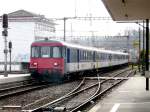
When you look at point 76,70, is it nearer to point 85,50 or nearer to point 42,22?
point 85,50

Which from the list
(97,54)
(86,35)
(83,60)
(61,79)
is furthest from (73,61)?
(86,35)

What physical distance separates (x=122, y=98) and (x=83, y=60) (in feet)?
62.1

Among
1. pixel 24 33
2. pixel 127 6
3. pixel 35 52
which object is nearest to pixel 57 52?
pixel 35 52

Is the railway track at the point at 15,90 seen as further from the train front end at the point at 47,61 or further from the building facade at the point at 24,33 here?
the building facade at the point at 24,33

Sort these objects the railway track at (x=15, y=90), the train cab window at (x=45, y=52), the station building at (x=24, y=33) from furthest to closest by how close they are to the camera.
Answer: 1. the station building at (x=24, y=33)
2. the train cab window at (x=45, y=52)
3. the railway track at (x=15, y=90)

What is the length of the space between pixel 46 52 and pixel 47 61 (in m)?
0.68

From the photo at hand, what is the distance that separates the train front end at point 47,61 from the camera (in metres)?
31.8

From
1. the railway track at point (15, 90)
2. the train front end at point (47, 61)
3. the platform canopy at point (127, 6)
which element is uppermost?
the platform canopy at point (127, 6)

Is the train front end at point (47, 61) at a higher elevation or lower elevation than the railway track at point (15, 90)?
higher

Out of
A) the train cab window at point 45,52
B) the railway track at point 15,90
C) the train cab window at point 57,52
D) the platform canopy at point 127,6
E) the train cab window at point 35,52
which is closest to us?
the platform canopy at point 127,6

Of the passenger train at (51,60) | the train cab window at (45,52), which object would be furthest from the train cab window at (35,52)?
the train cab window at (45,52)

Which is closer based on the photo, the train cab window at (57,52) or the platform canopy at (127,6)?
the platform canopy at (127,6)

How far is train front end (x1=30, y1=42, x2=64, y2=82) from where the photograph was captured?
31797mm

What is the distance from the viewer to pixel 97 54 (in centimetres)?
4831
